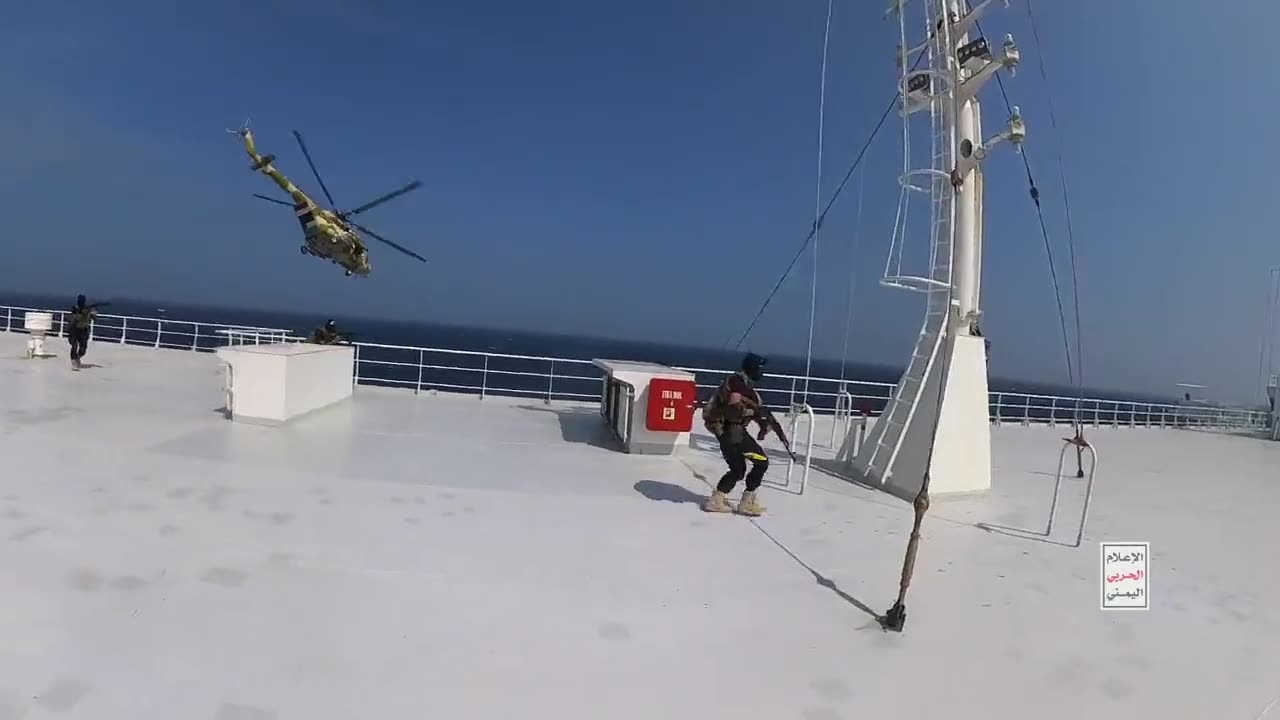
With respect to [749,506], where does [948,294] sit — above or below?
above

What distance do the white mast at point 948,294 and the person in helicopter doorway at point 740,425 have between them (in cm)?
203

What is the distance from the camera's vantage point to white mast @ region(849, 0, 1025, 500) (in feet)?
21.7

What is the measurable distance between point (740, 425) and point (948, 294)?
9.30 feet

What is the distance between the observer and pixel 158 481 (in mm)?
5141

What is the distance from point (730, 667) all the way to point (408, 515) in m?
2.74

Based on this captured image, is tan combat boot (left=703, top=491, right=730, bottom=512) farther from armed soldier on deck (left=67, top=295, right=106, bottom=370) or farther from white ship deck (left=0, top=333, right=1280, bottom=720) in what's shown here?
armed soldier on deck (left=67, top=295, right=106, bottom=370)

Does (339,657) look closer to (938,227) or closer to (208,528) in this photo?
(208,528)

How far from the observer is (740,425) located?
5.39m

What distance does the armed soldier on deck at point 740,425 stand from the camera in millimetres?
5336

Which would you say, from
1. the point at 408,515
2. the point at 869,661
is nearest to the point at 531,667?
the point at 869,661

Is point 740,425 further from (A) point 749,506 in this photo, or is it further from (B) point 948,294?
(B) point 948,294

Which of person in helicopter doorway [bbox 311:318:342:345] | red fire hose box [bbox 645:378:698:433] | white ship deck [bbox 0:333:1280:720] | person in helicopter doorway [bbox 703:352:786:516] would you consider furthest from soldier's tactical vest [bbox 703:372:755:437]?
person in helicopter doorway [bbox 311:318:342:345]

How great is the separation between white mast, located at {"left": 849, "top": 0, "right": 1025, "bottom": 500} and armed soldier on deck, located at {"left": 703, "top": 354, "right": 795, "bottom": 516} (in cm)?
204

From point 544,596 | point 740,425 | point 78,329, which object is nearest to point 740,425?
point 740,425
